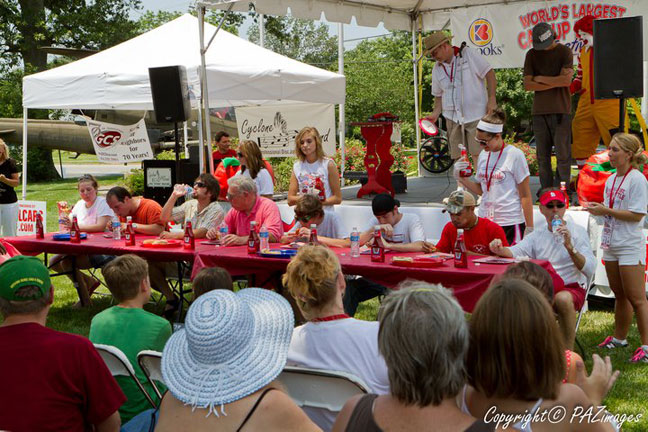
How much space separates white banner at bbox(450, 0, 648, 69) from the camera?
33.7 ft

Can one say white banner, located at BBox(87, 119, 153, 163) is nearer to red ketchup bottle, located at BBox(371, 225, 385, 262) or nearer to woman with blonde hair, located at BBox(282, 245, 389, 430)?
red ketchup bottle, located at BBox(371, 225, 385, 262)

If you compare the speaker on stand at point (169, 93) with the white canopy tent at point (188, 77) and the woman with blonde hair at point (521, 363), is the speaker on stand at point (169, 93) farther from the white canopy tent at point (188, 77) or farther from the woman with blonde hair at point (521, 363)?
the woman with blonde hair at point (521, 363)

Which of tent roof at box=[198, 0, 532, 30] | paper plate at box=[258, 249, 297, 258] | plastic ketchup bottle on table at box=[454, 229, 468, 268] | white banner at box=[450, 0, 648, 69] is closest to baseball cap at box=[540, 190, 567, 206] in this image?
plastic ketchup bottle on table at box=[454, 229, 468, 268]

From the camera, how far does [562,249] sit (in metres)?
4.88

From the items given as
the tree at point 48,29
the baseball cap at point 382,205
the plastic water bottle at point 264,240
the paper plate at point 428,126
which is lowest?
the plastic water bottle at point 264,240

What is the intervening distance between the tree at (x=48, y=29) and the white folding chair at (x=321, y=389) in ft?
75.5

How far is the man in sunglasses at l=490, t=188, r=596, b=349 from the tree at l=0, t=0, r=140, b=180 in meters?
21.6

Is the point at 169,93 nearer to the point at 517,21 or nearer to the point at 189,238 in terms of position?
the point at 189,238

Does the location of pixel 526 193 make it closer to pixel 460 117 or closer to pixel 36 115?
pixel 460 117

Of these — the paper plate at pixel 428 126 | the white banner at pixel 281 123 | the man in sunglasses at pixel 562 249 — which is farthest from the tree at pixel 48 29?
the man in sunglasses at pixel 562 249

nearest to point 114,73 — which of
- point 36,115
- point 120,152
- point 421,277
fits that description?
point 120,152

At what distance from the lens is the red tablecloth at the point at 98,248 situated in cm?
567

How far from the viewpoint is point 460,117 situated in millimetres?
7922

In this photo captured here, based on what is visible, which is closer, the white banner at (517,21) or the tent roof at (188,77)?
the tent roof at (188,77)
